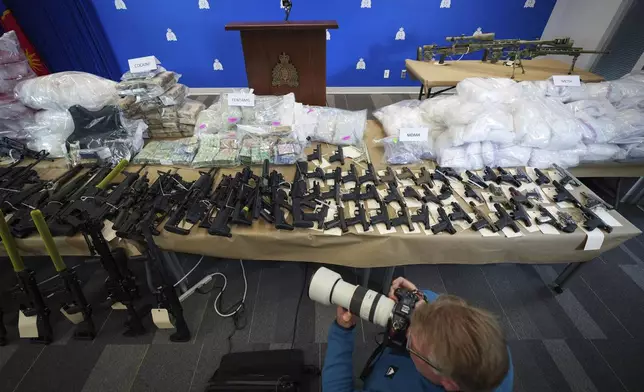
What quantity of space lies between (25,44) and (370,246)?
5.92 metres

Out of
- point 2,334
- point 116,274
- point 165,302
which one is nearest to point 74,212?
point 116,274

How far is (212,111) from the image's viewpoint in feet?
8.87

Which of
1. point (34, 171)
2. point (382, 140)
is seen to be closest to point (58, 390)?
point (34, 171)

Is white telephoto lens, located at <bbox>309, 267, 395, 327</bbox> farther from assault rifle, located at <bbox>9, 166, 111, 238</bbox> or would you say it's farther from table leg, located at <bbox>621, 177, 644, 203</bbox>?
table leg, located at <bbox>621, 177, 644, 203</bbox>

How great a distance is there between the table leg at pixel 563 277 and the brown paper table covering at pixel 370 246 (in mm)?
400

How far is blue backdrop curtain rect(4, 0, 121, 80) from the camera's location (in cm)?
427

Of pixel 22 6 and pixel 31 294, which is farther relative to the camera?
pixel 22 6

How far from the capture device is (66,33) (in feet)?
14.9

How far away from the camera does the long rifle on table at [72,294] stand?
1597 millimetres

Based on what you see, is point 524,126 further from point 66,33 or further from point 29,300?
point 66,33

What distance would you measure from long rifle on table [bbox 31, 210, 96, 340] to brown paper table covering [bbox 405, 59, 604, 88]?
3490 mm

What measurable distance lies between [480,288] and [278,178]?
1933 mm

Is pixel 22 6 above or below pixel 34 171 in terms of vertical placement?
above

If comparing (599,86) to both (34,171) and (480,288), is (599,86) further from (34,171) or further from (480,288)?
(34,171)
